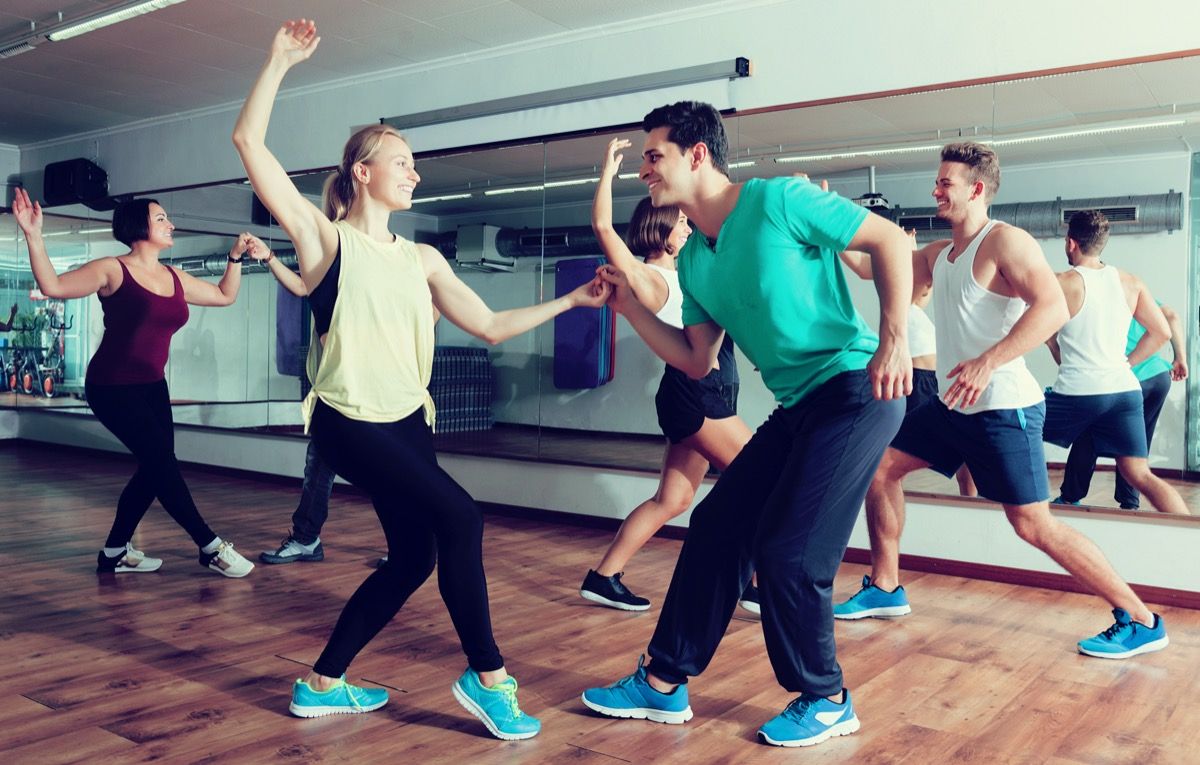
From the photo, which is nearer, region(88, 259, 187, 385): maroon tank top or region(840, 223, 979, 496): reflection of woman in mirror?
region(88, 259, 187, 385): maroon tank top

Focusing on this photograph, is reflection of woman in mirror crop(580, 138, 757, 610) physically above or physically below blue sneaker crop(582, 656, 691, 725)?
above

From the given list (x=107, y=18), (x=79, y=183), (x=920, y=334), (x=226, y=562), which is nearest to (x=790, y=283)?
(x=920, y=334)

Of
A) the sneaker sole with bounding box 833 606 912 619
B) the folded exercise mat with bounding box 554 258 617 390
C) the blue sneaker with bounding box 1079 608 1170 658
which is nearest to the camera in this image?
the blue sneaker with bounding box 1079 608 1170 658

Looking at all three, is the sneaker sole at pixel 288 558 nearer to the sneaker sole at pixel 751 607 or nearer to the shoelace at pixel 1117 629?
the sneaker sole at pixel 751 607

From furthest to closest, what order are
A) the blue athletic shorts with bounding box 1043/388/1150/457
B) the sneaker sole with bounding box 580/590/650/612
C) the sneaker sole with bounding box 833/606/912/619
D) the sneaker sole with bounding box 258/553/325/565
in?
the sneaker sole with bounding box 258/553/325/565 → the blue athletic shorts with bounding box 1043/388/1150/457 → the sneaker sole with bounding box 580/590/650/612 → the sneaker sole with bounding box 833/606/912/619

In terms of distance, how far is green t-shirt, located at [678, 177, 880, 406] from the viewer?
215 centimetres

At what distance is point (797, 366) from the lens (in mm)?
2291

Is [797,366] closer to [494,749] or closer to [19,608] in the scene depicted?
[494,749]

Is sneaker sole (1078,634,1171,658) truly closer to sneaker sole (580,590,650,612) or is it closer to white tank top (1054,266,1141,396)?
white tank top (1054,266,1141,396)

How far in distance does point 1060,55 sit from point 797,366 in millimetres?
2672

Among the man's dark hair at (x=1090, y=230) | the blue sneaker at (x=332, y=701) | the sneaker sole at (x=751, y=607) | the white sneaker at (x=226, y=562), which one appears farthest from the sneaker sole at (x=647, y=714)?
the man's dark hair at (x=1090, y=230)

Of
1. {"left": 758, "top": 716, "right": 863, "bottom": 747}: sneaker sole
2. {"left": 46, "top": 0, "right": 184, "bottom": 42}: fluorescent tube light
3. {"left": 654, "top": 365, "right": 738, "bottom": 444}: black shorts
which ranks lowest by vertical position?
{"left": 758, "top": 716, "right": 863, "bottom": 747}: sneaker sole

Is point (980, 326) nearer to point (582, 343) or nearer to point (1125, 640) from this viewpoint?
point (1125, 640)

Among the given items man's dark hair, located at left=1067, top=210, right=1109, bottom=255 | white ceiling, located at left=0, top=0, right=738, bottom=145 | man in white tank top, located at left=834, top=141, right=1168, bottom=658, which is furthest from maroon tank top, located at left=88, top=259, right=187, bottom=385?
man's dark hair, located at left=1067, top=210, right=1109, bottom=255
